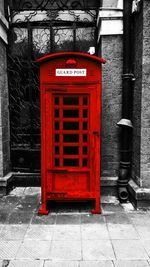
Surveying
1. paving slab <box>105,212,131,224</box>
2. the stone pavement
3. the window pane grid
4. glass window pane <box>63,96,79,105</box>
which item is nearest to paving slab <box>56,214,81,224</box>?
the stone pavement

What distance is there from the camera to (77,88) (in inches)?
201

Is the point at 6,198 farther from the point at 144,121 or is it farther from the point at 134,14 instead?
the point at 134,14

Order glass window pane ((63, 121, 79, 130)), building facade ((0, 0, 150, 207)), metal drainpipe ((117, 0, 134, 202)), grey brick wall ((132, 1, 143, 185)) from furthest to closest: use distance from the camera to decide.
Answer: building facade ((0, 0, 150, 207)) → metal drainpipe ((117, 0, 134, 202)) → grey brick wall ((132, 1, 143, 185)) → glass window pane ((63, 121, 79, 130))

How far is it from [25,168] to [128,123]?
9.41 feet

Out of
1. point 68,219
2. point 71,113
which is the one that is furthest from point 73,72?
point 68,219

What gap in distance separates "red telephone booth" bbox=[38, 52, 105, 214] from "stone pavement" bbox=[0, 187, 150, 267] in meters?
0.37

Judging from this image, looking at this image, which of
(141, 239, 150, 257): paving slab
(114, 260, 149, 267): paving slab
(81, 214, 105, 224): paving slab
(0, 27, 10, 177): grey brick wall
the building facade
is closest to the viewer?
(114, 260, 149, 267): paving slab

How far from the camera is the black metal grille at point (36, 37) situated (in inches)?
264

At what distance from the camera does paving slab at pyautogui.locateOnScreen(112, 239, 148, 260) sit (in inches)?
152

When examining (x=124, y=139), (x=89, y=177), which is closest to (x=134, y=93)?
(x=124, y=139)

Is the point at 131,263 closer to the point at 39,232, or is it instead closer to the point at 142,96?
the point at 39,232

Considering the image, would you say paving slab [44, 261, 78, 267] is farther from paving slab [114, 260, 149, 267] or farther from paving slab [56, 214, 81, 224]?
paving slab [56, 214, 81, 224]

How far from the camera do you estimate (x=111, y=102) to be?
20.4ft

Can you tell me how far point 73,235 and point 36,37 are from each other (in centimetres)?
464
